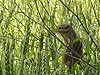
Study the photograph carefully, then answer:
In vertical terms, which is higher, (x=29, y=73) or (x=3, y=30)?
(x=3, y=30)

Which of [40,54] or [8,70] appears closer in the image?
[40,54]

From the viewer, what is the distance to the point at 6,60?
0.74 meters

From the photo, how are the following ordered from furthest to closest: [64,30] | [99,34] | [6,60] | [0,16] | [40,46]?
[64,30] → [99,34] → [0,16] → [6,60] → [40,46]

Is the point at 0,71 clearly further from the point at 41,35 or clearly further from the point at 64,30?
the point at 64,30

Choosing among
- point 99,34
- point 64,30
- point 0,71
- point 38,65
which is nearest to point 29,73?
point 0,71

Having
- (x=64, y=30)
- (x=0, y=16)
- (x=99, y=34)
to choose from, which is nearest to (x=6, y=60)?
(x=0, y=16)

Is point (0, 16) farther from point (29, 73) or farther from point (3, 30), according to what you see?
point (29, 73)

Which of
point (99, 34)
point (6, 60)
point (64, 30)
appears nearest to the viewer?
point (6, 60)

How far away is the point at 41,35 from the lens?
0.63m

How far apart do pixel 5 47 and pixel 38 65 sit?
0.22m

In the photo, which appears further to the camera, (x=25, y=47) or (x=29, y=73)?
(x=29, y=73)

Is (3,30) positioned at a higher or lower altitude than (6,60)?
higher

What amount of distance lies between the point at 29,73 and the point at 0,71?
0.15m

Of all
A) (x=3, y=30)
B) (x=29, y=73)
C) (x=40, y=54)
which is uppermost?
(x=3, y=30)
